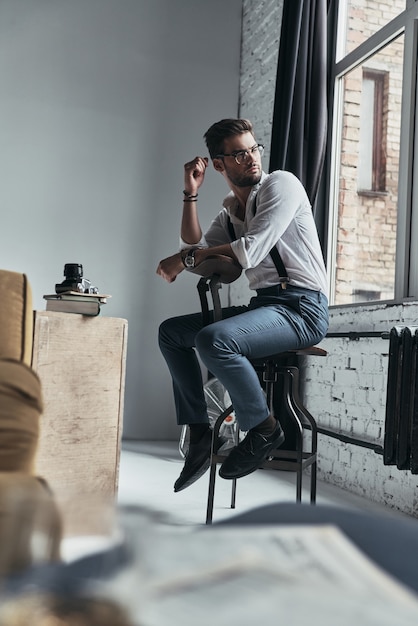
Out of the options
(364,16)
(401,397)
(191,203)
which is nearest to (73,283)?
(191,203)

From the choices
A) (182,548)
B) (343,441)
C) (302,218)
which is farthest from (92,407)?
(182,548)

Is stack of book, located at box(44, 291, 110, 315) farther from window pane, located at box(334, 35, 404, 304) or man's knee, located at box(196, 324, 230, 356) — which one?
window pane, located at box(334, 35, 404, 304)

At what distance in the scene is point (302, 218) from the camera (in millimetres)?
2492

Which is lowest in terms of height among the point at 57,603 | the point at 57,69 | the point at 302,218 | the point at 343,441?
the point at 343,441

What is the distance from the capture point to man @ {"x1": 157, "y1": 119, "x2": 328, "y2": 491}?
2195 millimetres

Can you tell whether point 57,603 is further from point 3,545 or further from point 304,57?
point 304,57

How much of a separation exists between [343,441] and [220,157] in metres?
1.40

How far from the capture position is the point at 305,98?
3670 mm

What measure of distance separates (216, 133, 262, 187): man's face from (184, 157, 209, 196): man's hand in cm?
20

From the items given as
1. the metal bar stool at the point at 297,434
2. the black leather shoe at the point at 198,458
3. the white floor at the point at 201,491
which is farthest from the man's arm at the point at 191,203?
the white floor at the point at 201,491

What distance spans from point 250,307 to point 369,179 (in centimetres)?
136

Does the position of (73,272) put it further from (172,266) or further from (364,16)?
(364,16)

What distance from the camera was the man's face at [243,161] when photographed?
A: 253 centimetres

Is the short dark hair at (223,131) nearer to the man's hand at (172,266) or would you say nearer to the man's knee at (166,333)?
the man's hand at (172,266)
